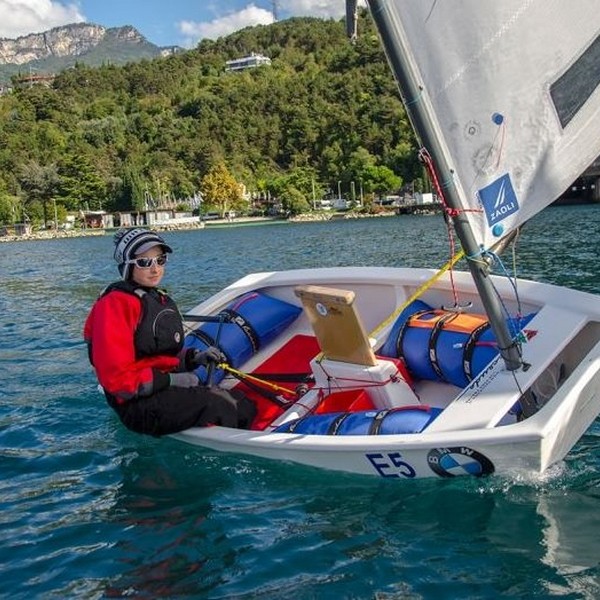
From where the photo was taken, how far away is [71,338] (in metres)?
12.6

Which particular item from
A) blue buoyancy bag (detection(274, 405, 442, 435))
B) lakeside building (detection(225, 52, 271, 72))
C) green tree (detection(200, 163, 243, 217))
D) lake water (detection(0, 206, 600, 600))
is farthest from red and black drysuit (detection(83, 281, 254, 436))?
lakeside building (detection(225, 52, 271, 72))

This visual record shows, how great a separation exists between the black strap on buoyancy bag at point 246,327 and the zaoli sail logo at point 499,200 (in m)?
3.08

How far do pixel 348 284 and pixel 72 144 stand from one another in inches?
5360

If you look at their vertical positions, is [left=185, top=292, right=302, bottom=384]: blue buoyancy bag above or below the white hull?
above

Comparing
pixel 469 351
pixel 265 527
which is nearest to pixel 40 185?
pixel 469 351

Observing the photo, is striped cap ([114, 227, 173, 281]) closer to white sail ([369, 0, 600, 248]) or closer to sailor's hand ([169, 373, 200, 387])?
sailor's hand ([169, 373, 200, 387])

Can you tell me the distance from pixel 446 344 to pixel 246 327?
2.01m

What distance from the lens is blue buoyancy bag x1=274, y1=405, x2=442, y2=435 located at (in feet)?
16.4

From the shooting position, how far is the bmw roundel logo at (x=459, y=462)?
4.59m

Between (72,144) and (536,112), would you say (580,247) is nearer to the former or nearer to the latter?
(536,112)

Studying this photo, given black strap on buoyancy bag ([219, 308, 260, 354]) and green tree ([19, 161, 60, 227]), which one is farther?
green tree ([19, 161, 60, 227])

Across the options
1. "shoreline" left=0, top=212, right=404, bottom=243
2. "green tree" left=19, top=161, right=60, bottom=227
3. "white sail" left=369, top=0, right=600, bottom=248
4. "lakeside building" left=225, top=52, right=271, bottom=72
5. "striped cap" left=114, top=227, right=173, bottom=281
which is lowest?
"shoreline" left=0, top=212, right=404, bottom=243

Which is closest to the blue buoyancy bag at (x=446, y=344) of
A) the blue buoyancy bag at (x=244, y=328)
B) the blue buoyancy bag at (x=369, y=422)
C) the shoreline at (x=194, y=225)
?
the blue buoyancy bag at (x=369, y=422)

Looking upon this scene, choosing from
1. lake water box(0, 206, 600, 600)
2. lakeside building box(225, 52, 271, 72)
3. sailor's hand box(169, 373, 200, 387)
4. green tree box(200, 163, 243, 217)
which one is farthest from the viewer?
lakeside building box(225, 52, 271, 72)
